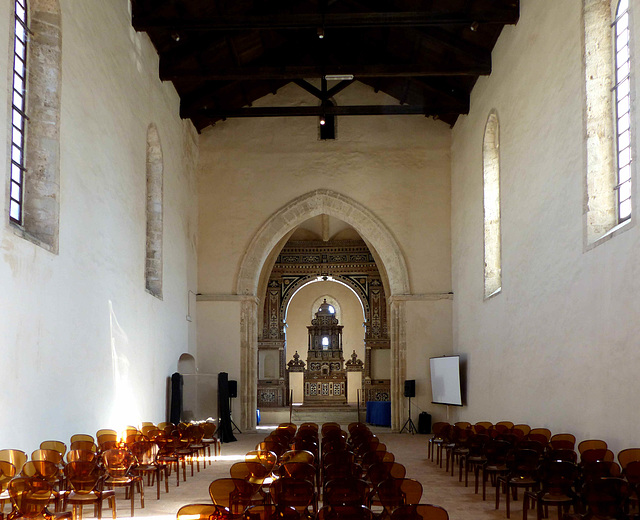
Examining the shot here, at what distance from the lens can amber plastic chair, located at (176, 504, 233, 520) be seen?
479 cm

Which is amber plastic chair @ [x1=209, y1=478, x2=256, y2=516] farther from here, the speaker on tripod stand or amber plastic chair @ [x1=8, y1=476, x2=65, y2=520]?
the speaker on tripod stand

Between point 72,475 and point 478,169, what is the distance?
11.7m

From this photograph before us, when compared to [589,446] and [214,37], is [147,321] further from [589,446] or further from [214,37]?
[589,446]

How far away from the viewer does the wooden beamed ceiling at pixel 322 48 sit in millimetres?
13766

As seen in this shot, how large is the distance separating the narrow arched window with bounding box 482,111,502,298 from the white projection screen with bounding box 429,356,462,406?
7.78 feet

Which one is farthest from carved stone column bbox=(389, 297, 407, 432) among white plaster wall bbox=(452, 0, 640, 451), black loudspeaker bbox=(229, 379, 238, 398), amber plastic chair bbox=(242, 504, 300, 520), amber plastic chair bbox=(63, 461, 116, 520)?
amber plastic chair bbox=(242, 504, 300, 520)

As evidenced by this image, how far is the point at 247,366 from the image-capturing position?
1933 cm

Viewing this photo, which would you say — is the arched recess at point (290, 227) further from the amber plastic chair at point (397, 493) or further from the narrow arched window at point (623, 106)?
the amber plastic chair at point (397, 493)

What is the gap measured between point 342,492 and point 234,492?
3.00 feet

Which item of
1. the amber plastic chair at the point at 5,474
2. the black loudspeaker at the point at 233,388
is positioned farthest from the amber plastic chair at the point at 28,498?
the black loudspeaker at the point at 233,388

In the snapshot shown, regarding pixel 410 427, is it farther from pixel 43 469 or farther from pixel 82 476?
pixel 43 469

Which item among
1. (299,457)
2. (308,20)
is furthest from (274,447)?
(308,20)

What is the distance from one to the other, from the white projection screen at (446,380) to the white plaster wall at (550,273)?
1.77 ft

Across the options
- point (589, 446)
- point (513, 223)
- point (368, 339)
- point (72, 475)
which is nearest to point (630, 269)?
point (589, 446)
